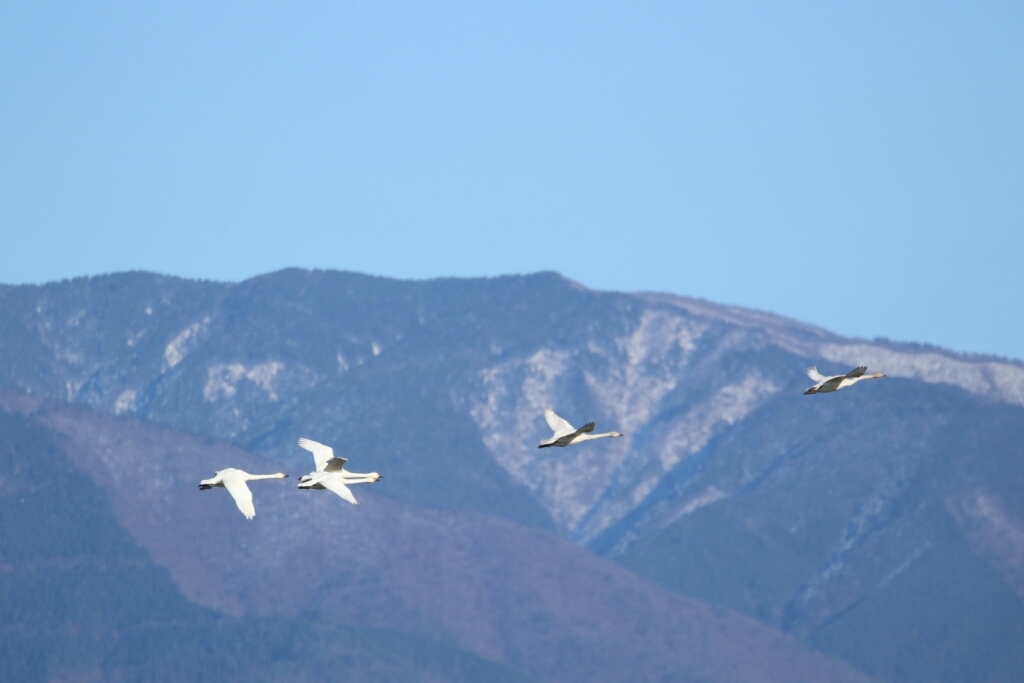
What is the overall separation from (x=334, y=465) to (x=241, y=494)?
10.1 m

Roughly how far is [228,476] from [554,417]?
1792 centimetres

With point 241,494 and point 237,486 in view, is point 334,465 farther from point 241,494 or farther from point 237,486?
point 241,494

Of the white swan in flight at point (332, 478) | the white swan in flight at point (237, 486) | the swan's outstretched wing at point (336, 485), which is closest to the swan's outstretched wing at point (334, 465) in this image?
the white swan in flight at point (332, 478)

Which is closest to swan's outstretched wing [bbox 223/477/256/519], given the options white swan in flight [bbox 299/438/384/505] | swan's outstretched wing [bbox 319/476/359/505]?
white swan in flight [bbox 299/438/384/505]

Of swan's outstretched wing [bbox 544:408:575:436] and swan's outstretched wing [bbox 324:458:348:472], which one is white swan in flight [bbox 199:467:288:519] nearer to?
swan's outstretched wing [bbox 324:458:348:472]

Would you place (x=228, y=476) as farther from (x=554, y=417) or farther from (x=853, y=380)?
(x=853, y=380)

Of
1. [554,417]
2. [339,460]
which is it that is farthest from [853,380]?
[339,460]

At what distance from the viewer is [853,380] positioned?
123188mm

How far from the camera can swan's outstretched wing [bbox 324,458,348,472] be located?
411 ft

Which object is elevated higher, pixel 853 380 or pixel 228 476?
pixel 853 380

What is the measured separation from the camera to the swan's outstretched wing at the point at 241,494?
371 ft

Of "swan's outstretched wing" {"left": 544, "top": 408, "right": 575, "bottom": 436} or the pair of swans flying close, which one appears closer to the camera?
the pair of swans flying close

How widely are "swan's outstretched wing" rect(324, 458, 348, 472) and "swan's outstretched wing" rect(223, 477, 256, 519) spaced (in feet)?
19.9

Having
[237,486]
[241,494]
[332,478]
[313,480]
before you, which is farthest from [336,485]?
[241,494]
